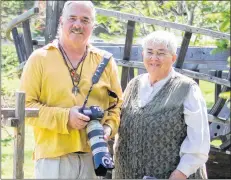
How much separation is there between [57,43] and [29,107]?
0.46 meters

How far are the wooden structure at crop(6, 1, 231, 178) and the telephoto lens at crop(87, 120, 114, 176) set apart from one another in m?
2.48

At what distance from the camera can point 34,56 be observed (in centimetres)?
417

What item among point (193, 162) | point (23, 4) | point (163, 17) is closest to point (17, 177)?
point (193, 162)

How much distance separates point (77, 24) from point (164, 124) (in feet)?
2.65

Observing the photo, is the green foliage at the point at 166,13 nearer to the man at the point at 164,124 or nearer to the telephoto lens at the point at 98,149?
the man at the point at 164,124

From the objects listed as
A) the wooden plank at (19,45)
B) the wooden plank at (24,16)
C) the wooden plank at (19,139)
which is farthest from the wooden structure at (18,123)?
the wooden plank at (19,45)

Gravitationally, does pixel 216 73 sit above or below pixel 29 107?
below

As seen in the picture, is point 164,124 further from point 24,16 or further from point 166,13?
point 166,13

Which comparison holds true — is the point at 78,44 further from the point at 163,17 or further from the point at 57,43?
the point at 163,17

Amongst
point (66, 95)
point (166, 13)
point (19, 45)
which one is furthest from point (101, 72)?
point (166, 13)

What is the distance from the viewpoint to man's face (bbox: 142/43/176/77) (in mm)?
4230

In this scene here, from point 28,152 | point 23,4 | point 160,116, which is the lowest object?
point 28,152

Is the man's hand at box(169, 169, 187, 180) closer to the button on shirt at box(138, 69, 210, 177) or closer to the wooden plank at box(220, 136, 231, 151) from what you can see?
the button on shirt at box(138, 69, 210, 177)

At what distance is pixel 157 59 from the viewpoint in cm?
423
